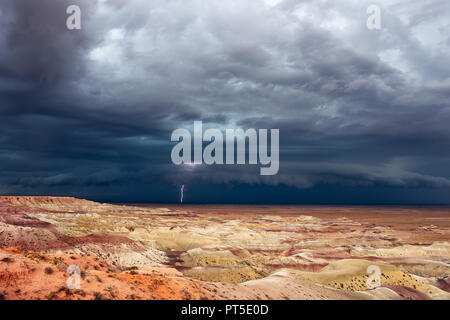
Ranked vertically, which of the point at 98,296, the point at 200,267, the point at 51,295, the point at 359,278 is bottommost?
the point at 200,267

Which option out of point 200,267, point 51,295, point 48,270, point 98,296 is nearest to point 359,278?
point 200,267

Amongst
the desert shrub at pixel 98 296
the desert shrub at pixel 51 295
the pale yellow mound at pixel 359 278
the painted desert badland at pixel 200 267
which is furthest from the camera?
the pale yellow mound at pixel 359 278

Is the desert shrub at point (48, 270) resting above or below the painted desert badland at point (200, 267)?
above

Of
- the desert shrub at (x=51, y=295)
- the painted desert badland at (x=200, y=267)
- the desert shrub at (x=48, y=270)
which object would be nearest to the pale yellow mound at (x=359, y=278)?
the painted desert badland at (x=200, y=267)

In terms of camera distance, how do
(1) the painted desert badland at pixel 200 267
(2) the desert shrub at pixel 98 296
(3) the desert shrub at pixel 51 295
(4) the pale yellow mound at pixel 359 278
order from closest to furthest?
(3) the desert shrub at pixel 51 295 → (2) the desert shrub at pixel 98 296 → (1) the painted desert badland at pixel 200 267 → (4) the pale yellow mound at pixel 359 278

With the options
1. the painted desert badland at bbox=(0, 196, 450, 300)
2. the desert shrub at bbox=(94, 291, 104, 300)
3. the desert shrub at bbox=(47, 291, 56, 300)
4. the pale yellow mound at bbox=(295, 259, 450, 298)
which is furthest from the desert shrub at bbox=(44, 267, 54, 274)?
the pale yellow mound at bbox=(295, 259, 450, 298)

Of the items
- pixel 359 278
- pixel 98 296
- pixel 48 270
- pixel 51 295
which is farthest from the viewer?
pixel 359 278

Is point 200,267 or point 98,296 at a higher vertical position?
point 98,296

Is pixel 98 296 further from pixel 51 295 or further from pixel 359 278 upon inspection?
pixel 359 278

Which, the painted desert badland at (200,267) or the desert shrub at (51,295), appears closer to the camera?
the desert shrub at (51,295)

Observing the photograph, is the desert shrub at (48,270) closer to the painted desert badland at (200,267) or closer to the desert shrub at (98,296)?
the painted desert badland at (200,267)

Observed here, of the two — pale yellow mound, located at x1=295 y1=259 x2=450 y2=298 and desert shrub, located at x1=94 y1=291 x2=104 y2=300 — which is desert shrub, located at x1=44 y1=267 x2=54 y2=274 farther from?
pale yellow mound, located at x1=295 y1=259 x2=450 y2=298

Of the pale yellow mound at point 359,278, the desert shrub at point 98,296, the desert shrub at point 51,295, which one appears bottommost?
the pale yellow mound at point 359,278
